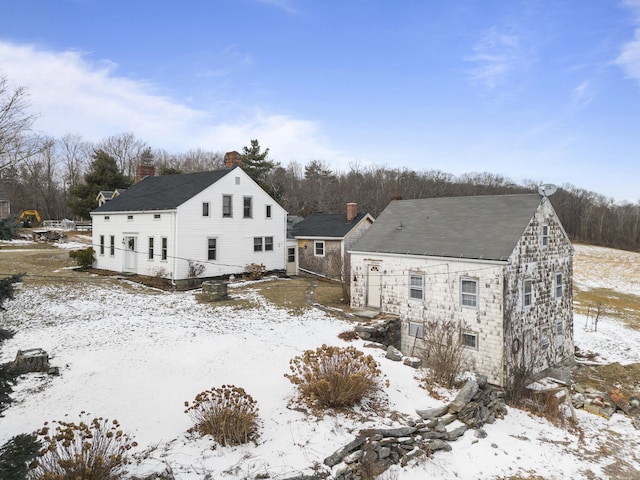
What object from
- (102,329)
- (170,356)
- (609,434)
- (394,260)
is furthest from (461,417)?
(102,329)

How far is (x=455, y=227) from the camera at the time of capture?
18.6m

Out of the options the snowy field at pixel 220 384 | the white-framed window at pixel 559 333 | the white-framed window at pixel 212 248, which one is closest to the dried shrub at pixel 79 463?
the snowy field at pixel 220 384

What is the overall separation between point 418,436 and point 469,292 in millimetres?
8950

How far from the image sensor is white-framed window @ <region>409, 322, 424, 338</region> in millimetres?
17734

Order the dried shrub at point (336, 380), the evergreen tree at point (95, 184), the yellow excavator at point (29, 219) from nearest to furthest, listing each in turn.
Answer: the dried shrub at point (336, 380) → the evergreen tree at point (95, 184) → the yellow excavator at point (29, 219)

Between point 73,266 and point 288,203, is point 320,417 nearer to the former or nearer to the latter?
point 73,266

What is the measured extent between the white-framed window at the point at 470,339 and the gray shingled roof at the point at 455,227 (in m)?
3.14

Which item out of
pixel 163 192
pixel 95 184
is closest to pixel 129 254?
pixel 163 192

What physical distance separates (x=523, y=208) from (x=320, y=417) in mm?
13493

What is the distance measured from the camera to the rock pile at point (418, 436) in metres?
7.24

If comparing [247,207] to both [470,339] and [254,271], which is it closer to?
[254,271]

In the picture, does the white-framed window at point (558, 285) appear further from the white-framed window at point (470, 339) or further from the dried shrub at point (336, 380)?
the dried shrub at point (336, 380)

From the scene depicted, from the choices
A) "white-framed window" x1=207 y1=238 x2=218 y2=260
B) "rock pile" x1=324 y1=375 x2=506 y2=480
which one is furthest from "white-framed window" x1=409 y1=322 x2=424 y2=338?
"white-framed window" x1=207 y1=238 x2=218 y2=260

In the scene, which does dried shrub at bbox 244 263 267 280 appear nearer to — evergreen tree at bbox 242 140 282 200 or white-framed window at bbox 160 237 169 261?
white-framed window at bbox 160 237 169 261
